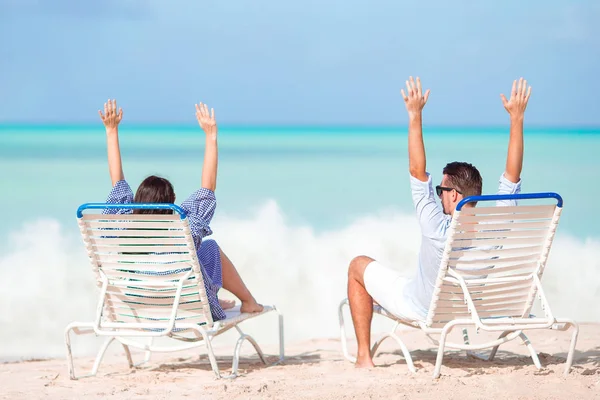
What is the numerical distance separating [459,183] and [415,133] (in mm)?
A: 362

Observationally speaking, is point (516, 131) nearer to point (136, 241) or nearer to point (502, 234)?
point (502, 234)

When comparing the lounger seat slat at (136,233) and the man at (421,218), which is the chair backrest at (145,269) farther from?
the man at (421,218)

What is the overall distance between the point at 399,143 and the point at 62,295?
87.3 feet

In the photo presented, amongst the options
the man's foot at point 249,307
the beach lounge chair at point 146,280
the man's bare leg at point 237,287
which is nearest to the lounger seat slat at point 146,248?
the beach lounge chair at point 146,280

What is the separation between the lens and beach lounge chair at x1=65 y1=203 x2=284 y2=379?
15.6 feet

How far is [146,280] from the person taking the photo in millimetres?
4910

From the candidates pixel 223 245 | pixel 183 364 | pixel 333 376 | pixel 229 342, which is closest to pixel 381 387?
pixel 333 376

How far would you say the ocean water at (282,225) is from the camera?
7582mm

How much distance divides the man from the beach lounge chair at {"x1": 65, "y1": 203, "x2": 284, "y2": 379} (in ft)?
2.35

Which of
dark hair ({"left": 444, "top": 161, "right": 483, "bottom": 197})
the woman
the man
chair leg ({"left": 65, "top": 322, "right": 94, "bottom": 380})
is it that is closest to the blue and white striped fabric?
the woman

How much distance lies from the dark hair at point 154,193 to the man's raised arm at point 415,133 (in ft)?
4.06

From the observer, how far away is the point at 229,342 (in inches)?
267

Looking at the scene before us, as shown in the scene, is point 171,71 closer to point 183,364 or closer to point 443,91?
point 443,91

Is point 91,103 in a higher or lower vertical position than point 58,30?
lower
